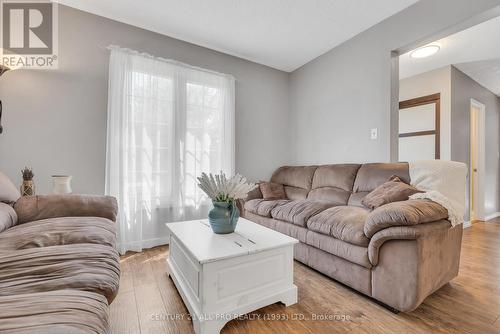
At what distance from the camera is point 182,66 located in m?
2.82

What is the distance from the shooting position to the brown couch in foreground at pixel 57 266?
65cm

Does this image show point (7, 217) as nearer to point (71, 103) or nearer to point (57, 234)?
point (57, 234)

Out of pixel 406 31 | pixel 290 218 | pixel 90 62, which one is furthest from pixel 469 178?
pixel 90 62

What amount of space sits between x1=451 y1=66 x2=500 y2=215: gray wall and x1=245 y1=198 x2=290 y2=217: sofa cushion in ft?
9.31

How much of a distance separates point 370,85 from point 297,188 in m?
1.55

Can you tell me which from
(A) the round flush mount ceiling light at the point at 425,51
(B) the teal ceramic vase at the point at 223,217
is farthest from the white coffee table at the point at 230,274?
(A) the round flush mount ceiling light at the point at 425,51

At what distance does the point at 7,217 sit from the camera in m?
1.49

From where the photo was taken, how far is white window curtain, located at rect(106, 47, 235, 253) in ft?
8.01

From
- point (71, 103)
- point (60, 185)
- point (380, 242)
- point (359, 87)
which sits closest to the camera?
point (380, 242)

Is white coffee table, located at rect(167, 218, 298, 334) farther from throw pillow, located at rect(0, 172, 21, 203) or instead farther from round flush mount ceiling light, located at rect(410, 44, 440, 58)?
round flush mount ceiling light, located at rect(410, 44, 440, 58)

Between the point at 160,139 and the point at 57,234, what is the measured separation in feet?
5.10

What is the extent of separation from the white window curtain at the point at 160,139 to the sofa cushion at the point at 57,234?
95 centimetres

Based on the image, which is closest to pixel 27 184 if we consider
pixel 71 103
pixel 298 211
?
pixel 71 103

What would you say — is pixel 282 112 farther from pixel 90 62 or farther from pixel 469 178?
pixel 469 178
